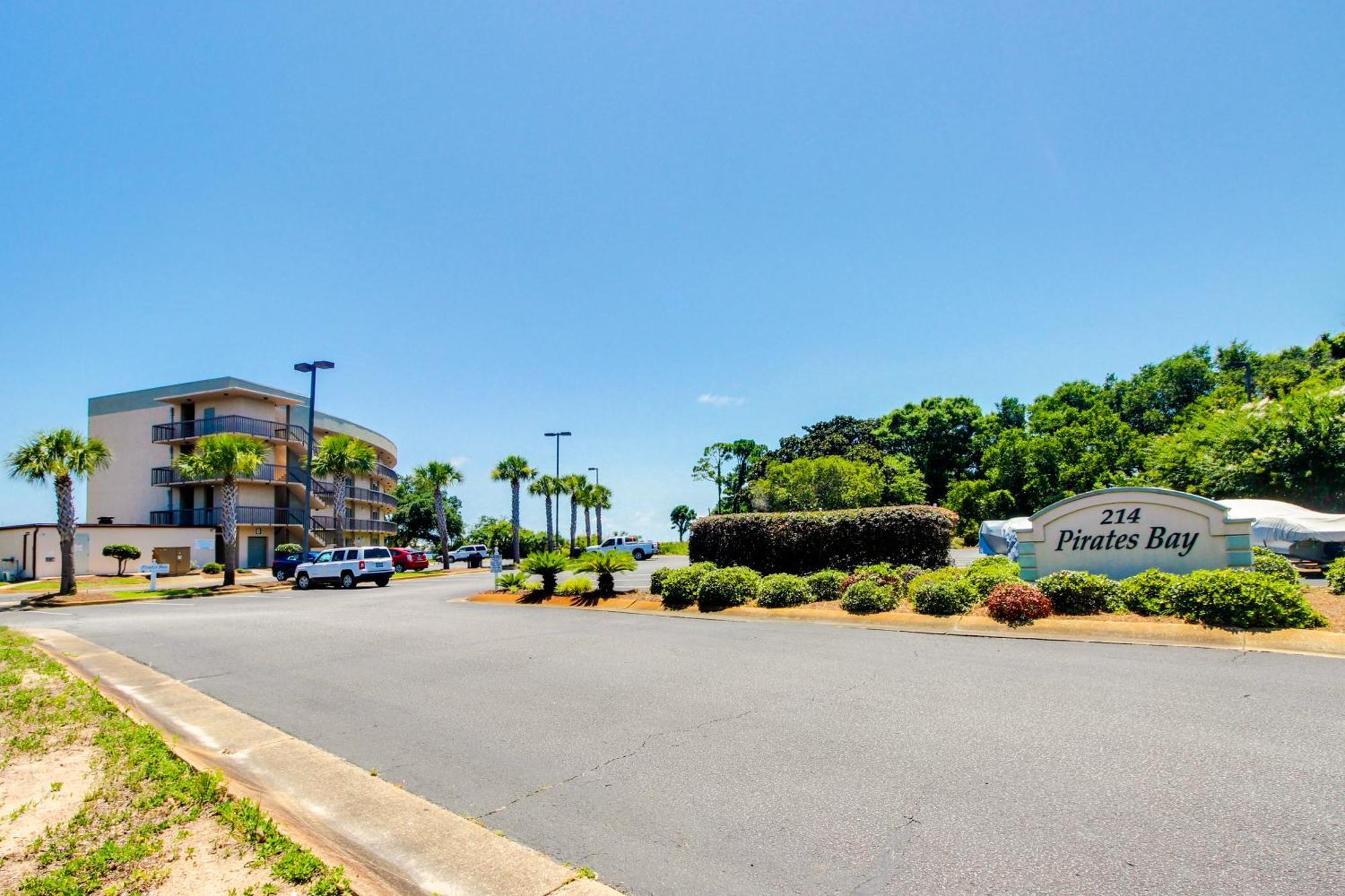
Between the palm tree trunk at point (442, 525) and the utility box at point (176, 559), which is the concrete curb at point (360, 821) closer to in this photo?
the palm tree trunk at point (442, 525)

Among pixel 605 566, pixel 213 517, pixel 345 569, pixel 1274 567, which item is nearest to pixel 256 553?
pixel 213 517

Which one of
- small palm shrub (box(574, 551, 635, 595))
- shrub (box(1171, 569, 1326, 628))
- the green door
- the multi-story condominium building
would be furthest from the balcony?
shrub (box(1171, 569, 1326, 628))

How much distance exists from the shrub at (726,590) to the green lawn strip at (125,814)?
1033 cm

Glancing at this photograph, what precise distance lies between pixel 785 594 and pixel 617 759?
30.1 feet

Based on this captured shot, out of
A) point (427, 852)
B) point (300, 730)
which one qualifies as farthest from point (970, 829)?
point (300, 730)

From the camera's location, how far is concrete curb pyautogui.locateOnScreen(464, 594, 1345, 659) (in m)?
8.62

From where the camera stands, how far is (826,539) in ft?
54.7

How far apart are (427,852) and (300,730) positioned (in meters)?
3.48

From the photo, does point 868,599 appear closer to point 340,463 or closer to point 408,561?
point 408,561

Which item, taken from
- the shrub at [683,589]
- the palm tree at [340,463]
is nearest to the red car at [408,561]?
the palm tree at [340,463]

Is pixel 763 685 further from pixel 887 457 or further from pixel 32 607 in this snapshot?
pixel 887 457

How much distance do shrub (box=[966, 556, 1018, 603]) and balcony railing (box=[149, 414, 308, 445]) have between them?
140ft

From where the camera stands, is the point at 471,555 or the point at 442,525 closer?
the point at 442,525

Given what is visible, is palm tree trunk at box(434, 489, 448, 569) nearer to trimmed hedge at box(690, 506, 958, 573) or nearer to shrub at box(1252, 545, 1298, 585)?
trimmed hedge at box(690, 506, 958, 573)
